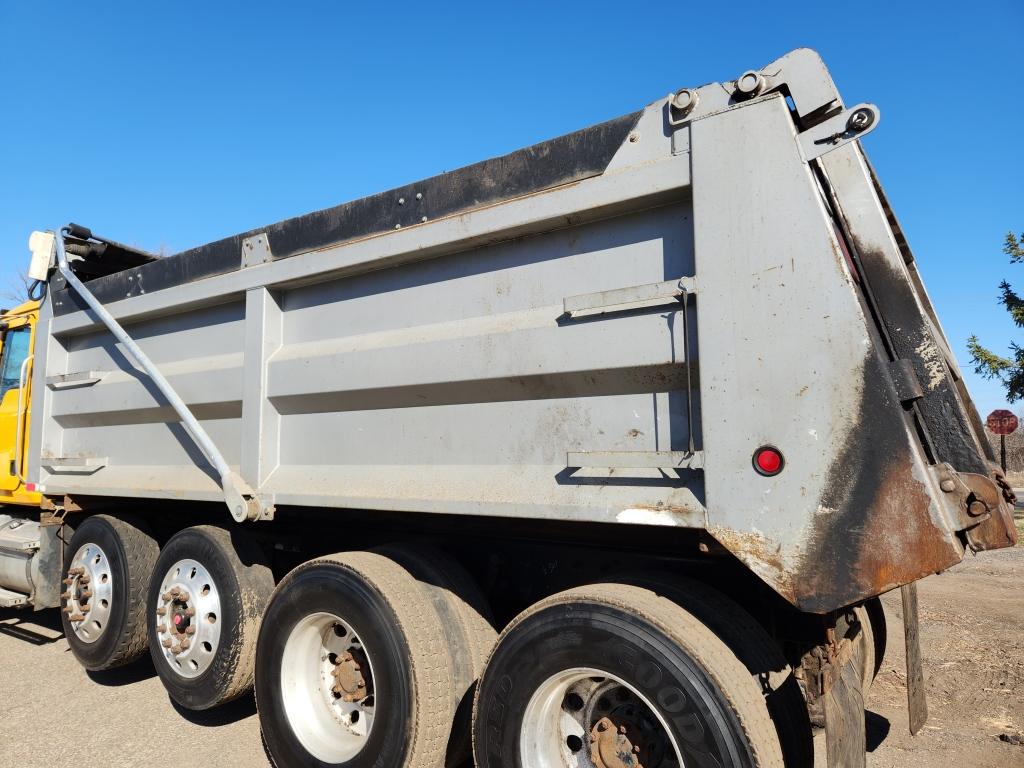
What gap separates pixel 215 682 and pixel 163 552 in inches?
33.4

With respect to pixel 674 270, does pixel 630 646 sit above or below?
below

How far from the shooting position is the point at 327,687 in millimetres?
3109

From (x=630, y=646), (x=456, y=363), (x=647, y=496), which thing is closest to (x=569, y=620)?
(x=630, y=646)

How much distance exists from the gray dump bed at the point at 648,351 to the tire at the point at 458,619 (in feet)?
1.08

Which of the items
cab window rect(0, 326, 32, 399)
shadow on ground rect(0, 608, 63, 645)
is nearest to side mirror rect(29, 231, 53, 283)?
cab window rect(0, 326, 32, 399)

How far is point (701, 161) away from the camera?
219cm

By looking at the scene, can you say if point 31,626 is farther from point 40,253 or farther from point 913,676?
point 913,676

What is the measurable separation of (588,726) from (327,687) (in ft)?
4.53

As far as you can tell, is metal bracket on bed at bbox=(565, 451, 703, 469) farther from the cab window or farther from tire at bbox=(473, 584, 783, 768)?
the cab window

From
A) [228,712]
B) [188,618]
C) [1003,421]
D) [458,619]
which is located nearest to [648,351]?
[458,619]

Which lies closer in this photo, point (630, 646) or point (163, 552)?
point (630, 646)

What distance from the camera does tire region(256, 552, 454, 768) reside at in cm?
263

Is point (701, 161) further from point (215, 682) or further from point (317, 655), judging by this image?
point (215, 682)

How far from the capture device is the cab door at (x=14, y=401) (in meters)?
5.13
